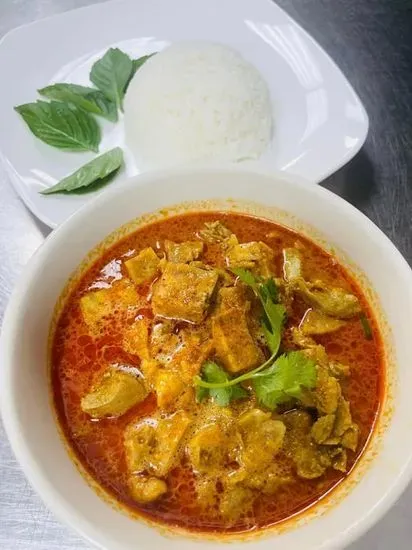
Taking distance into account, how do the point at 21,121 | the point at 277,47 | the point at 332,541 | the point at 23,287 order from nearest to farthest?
1. the point at 332,541
2. the point at 23,287
3. the point at 21,121
4. the point at 277,47

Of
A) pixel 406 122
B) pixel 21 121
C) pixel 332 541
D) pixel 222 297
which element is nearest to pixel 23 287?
pixel 222 297

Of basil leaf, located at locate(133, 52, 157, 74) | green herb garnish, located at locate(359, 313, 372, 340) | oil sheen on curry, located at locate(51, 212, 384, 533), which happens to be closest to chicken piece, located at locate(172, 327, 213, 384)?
oil sheen on curry, located at locate(51, 212, 384, 533)

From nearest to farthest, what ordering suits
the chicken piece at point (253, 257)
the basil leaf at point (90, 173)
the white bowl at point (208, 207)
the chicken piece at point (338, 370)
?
the white bowl at point (208, 207) → the chicken piece at point (338, 370) → the chicken piece at point (253, 257) → the basil leaf at point (90, 173)

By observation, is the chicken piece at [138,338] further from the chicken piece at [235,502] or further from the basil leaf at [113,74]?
the basil leaf at [113,74]

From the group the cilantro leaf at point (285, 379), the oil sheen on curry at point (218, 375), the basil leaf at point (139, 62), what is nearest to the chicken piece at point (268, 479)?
the oil sheen on curry at point (218, 375)

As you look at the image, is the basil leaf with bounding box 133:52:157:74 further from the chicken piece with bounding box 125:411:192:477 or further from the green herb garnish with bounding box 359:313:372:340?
the chicken piece with bounding box 125:411:192:477

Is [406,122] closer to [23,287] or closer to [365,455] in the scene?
[365,455]
